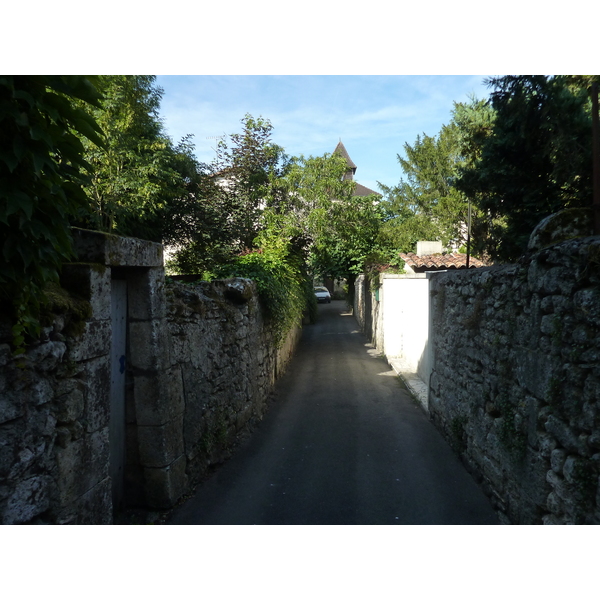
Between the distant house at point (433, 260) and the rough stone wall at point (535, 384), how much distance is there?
5955 mm

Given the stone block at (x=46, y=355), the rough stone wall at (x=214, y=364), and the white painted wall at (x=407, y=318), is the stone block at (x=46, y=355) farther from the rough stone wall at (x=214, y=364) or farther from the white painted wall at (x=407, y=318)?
the white painted wall at (x=407, y=318)

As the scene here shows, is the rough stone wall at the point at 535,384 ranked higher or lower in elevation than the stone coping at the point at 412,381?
higher

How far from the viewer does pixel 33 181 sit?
6.97 ft

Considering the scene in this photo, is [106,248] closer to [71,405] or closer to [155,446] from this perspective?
[71,405]

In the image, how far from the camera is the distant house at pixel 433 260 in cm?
1133

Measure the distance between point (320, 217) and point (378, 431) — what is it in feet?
28.1

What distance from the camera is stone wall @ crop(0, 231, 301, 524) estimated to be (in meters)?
2.37

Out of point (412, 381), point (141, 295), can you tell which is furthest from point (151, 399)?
point (412, 381)

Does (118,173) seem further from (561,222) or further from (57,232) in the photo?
(561,222)

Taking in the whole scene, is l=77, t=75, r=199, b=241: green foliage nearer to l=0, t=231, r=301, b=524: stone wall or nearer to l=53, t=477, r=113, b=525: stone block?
l=0, t=231, r=301, b=524: stone wall

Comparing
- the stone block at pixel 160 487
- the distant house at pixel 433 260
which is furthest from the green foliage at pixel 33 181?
the distant house at pixel 433 260

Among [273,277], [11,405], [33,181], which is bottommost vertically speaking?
[11,405]

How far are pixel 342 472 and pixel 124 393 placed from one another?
8.43ft

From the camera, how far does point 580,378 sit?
270 centimetres
